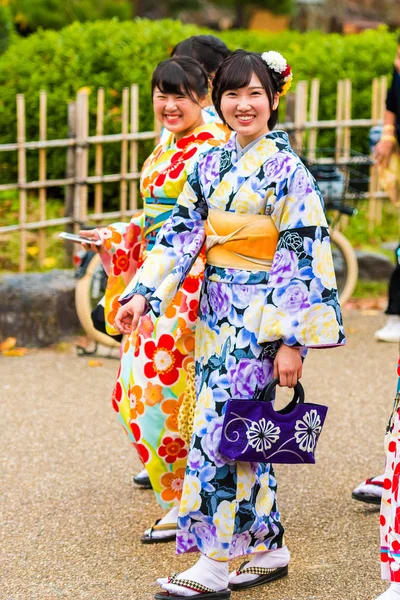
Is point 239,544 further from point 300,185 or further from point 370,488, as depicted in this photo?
point 300,185

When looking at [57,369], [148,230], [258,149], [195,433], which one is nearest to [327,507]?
[195,433]

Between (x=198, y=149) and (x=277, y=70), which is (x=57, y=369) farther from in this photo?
(x=277, y=70)

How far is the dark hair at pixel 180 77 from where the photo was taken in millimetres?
3629

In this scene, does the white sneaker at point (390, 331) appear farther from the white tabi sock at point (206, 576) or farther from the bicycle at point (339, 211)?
the white tabi sock at point (206, 576)

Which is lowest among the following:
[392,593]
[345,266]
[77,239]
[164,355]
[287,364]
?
[392,593]

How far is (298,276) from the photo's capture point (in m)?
3.11

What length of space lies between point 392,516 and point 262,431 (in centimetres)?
45

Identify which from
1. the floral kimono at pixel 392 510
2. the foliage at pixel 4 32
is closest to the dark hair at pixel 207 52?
the floral kimono at pixel 392 510

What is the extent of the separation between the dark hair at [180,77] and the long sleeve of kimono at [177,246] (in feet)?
1.40

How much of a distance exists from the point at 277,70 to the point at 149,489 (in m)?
1.89

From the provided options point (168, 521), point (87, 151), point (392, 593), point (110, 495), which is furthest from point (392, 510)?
point (87, 151)

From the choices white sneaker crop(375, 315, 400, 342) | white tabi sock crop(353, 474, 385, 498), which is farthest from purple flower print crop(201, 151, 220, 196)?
white sneaker crop(375, 315, 400, 342)

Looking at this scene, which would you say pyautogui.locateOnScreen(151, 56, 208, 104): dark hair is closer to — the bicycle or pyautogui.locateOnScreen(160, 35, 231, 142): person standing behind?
pyautogui.locateOnScreen(160, 35, 231, 142): person standing behind

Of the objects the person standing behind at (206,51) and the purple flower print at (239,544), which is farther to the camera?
the person standing behind at (206,51)
